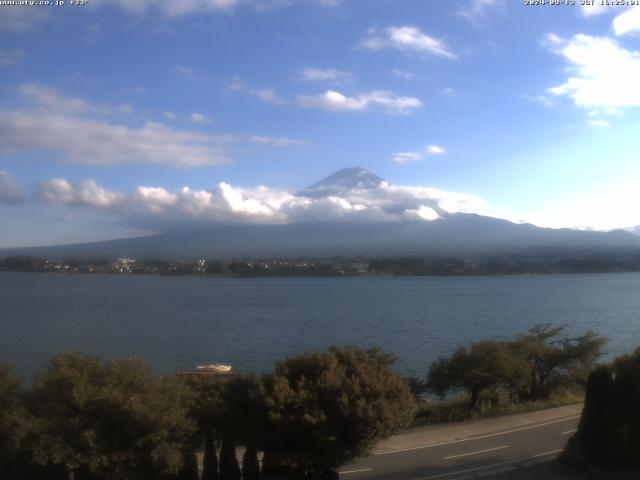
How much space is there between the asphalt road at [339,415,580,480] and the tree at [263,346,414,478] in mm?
1750

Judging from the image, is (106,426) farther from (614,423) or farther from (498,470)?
(614,423)

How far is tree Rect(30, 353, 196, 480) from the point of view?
729 centimetres

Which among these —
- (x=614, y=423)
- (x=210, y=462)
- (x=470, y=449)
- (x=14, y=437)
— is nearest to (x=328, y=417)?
(x=210, y=462)

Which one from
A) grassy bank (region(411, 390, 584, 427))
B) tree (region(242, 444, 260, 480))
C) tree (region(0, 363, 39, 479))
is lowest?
grassy bank (region(411, 390, 584, 427))

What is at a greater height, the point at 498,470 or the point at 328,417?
the point at 328,417

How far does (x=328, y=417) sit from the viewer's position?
26.2 ft

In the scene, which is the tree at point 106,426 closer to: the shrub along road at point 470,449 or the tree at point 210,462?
the tree at point 210,462

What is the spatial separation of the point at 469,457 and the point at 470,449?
592 millimetres

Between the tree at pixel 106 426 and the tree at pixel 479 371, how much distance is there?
9501 mm

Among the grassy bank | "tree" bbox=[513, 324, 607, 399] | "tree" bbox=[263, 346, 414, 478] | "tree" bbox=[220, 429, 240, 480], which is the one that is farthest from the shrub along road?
"tree" bbox=[513, 324, 607, 399]

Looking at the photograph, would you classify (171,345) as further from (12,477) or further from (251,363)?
(12,477)

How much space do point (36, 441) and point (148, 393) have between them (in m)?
1.35

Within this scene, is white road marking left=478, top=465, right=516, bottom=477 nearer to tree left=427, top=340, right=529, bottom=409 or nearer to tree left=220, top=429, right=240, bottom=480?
tree left=220, top=429, right=240, bottom=480

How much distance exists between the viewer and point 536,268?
318ft
